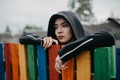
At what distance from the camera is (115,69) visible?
8.87 feet

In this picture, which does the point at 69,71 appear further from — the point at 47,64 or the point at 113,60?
the point at 113,60

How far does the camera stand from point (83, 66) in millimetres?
2900

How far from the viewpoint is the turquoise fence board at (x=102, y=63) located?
2.66 meters

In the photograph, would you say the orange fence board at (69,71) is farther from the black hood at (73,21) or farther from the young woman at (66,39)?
the black hood at (73,21)

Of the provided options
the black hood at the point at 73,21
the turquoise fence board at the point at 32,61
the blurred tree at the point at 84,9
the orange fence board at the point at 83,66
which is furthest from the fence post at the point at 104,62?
the blurred tree at the point at 84,9

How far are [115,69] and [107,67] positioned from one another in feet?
0.31

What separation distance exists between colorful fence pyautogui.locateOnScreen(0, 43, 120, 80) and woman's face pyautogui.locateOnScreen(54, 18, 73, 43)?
9.1 inches

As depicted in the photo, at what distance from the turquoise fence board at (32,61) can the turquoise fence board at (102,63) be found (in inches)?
42.2

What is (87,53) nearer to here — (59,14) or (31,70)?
(59,14)

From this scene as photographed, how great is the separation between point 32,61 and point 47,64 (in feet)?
0.91

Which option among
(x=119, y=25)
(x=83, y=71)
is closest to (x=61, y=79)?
(x=83, y=71)

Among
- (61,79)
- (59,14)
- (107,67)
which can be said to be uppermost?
(59,14)

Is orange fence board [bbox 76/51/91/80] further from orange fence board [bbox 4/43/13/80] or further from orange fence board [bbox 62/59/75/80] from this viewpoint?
orange fence board [bbox 4/43/13/80]

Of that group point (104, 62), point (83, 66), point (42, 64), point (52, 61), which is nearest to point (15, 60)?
point (42, 64)
